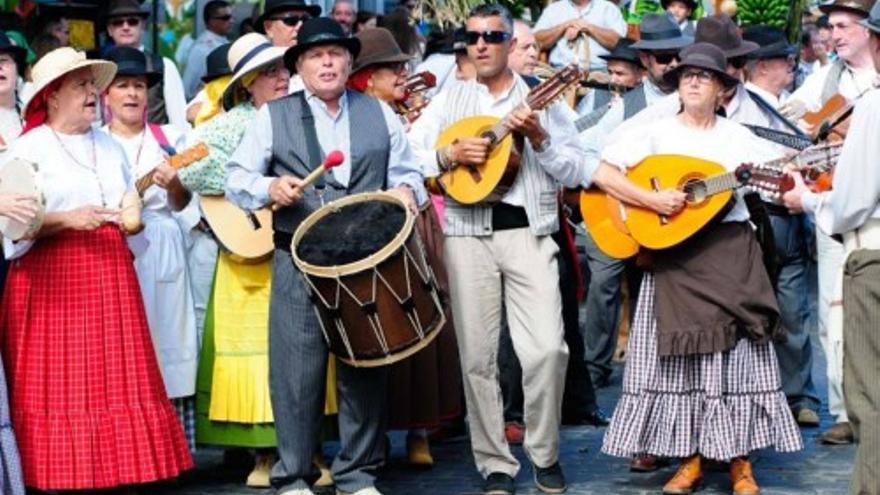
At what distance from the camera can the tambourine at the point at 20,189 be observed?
9.98 m

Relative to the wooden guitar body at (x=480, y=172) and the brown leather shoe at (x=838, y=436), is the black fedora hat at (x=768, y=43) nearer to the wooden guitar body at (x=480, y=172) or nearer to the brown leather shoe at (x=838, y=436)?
the brown leather shoe at (x=838, y=436)

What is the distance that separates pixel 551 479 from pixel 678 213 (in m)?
1.39

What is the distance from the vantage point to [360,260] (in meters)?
9.80

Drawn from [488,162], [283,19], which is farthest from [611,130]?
[283,19]

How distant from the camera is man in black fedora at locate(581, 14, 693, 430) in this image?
40.6 ft

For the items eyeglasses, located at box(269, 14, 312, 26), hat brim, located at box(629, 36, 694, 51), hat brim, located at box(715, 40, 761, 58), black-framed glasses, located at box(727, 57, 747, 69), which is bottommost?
black-framed glasses, located at box(727, 57, 747, 69)

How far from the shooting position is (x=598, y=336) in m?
14.1

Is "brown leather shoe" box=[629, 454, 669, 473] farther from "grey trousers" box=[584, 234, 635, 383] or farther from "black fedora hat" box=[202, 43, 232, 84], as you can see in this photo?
"black fedora hat" box=[202, 43, 232, 84]

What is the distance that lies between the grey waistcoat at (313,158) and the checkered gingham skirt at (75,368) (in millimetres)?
812

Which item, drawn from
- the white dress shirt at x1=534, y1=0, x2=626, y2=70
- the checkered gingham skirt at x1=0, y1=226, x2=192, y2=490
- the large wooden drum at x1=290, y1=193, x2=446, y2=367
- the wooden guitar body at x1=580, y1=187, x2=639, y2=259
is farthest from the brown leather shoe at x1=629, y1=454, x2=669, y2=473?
the white dress shirt at x1=534, y1=0, x2=626, y2=70

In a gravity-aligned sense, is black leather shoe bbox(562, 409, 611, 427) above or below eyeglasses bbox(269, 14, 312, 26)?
below

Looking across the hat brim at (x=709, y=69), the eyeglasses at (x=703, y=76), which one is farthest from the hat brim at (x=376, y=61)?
the eyeglasses at (x=703, y=76)

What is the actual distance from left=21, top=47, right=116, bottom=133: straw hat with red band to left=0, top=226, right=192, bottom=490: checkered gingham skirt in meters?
0.57

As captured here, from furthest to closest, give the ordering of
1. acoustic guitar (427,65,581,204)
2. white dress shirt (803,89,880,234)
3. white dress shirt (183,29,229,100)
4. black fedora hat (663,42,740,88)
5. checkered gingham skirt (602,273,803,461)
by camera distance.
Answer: white dress shirt (183,29,229,100), checkered gingham skirt (602,273,803,461), black fedora hat (663,42,740,88), acoustic guitar (427,65,581,204), white dress shirt (803,89,880,234)
